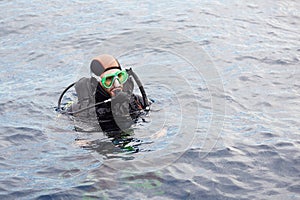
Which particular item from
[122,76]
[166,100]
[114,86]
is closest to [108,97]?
[114,86]

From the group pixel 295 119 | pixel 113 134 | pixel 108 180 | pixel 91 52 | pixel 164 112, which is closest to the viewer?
pixel 108 180

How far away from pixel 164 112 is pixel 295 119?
6.84ft

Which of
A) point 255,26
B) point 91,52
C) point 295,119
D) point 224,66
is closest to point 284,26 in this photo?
point 255,26

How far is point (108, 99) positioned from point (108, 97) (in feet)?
0.27

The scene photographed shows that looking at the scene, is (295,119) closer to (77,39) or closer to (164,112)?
(164,112)

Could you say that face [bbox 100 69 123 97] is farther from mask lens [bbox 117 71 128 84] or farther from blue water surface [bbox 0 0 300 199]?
blue water surface [bbox 0 0 300 199]

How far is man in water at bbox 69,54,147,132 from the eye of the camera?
7.32 meters

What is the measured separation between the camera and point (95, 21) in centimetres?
1495

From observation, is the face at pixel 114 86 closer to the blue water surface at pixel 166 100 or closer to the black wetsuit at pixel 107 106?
the black wetsuit at pixel 107 106

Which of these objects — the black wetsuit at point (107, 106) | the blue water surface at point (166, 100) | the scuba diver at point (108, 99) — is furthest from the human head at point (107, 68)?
the blue water surface at point (166, 100)

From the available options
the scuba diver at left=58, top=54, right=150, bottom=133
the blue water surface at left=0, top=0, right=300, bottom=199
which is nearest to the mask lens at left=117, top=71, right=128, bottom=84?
the scuba diver at left=58, top=54, right=150, bottom=133

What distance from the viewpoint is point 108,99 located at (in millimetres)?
7395

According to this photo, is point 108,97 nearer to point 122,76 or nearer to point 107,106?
point 107,106

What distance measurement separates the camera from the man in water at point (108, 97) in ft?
24.0
